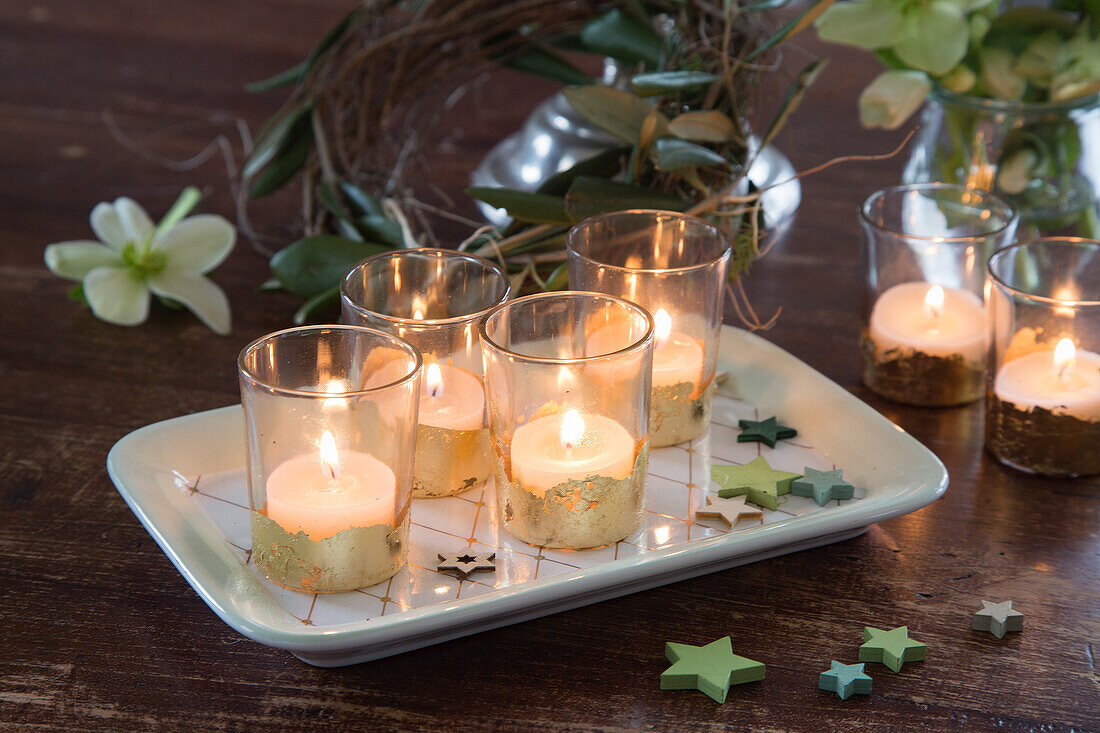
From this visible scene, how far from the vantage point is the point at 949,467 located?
0.58 m

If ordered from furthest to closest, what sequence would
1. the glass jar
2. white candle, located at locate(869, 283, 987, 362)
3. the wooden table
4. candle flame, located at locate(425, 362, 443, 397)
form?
1. the glass jar
2. white candle, located at locate(869, 283, 987, 362)
3. candle flame, located at locate(425, 362, 443, 397)
4. the wooden table

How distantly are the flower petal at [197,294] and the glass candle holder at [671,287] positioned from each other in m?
0.26

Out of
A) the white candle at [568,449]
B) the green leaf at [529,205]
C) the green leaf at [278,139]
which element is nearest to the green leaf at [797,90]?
the green leaf at [529,205]

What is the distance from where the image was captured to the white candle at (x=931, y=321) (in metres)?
0.63

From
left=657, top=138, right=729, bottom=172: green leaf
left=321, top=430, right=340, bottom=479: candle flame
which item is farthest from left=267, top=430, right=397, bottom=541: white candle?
left=657, top=138, right=729, bottom=172: green leaf

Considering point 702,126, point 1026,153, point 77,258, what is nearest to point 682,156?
point 702,126

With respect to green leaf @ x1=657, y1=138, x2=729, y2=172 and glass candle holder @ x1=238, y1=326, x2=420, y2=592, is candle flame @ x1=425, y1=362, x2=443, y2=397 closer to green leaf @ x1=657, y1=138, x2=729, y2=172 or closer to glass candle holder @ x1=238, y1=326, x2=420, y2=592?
glass candle holder @ x1=238, y1=326, x2=420, y2=592

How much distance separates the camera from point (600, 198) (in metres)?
0.64

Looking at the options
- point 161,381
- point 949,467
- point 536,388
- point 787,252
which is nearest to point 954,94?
point 787,252

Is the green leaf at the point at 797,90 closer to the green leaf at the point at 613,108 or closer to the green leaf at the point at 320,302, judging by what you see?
the green leaf at the point at 613,108

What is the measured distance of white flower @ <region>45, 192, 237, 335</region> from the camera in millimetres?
703

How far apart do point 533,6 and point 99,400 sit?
1.31ft

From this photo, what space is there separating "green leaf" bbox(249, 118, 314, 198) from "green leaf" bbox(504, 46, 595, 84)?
0.52 feet

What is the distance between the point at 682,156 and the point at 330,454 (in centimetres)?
28
